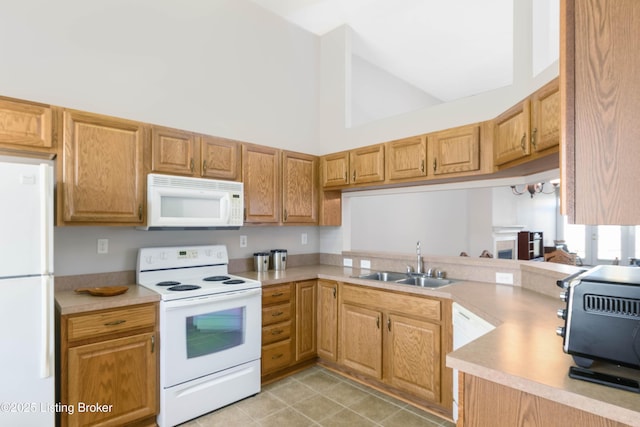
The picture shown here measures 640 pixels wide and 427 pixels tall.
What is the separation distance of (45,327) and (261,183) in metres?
1.90

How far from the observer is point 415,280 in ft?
10.0

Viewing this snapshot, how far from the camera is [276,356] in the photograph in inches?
115

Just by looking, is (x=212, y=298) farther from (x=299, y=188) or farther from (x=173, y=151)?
(x=299, y=188)

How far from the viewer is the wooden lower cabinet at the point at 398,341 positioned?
2.36 m

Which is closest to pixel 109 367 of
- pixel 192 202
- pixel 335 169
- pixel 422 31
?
pixel 192 202

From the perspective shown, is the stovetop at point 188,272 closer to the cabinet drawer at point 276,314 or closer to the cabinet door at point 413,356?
the cabinet drawer at point 276,314

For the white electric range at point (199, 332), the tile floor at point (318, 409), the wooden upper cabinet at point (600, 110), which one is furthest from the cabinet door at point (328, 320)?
the wooden upper cabinet at point (600, 110)

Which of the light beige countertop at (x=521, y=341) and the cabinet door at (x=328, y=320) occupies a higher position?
the light beige countertop at (x=521, y=341)

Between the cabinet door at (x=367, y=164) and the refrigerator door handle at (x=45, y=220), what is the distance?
2.45 metres

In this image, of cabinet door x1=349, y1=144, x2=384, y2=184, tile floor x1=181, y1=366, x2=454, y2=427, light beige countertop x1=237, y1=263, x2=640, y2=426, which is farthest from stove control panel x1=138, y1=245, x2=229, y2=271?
light beige countertop x1=237, y1=263, x2=640, y2=426

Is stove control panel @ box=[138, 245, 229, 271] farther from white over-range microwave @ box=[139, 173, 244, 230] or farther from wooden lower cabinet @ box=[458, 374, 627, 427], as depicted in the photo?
wooden lower cabinet @ box=[458, 374, 627, 427]

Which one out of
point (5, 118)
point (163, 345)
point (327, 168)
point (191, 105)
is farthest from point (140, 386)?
point (327, 168)

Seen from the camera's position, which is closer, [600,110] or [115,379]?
[600,110]

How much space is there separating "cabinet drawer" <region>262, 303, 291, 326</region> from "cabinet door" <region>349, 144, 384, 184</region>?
1.42 m
